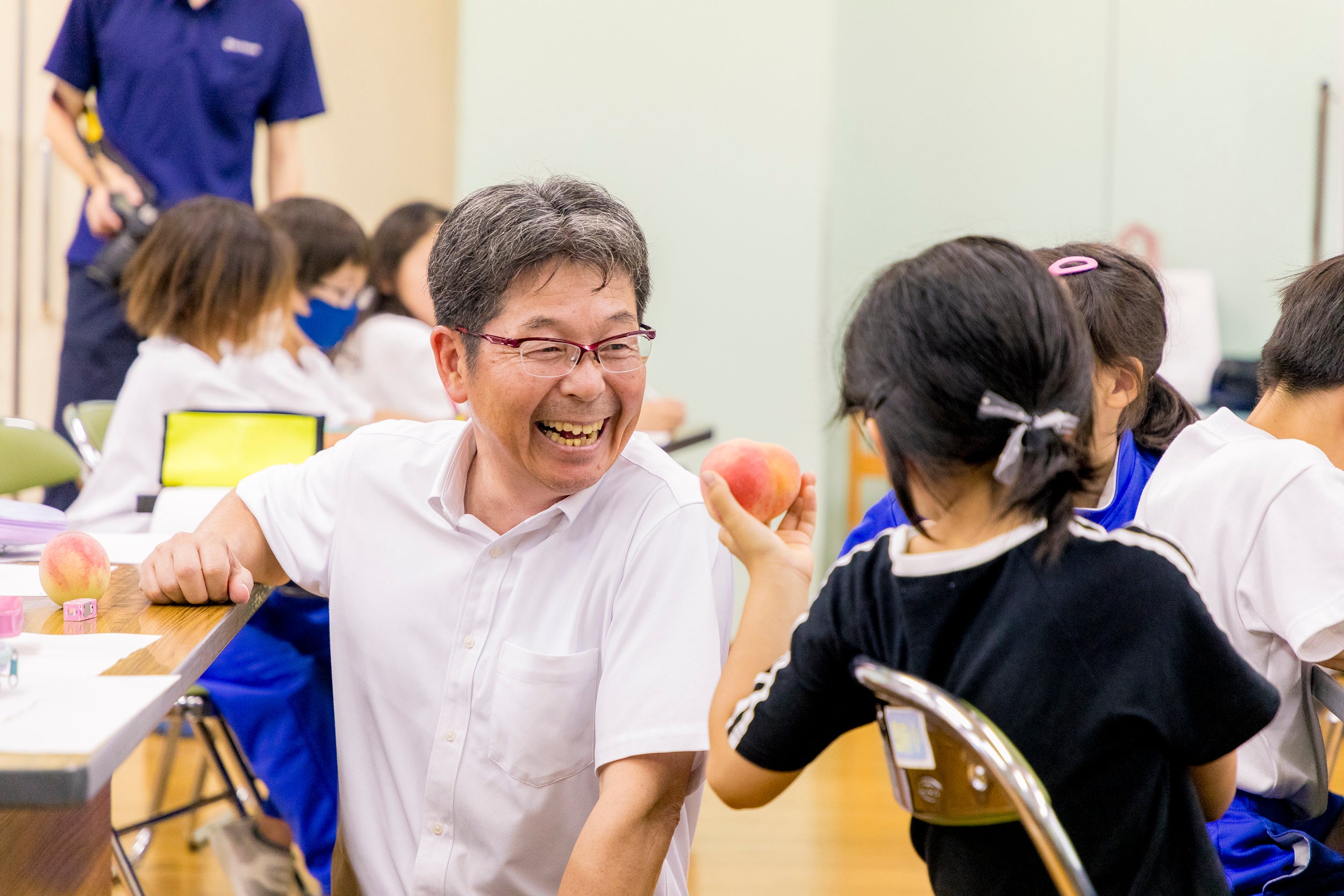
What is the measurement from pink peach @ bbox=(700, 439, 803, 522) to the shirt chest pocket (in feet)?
0.81

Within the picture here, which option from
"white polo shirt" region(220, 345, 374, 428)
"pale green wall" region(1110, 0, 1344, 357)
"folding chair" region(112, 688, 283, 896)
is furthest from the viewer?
"pale green wall" region(1110, 0, 1344, 357)

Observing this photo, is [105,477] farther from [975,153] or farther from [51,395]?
[975,153]

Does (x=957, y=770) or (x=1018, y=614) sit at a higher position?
(x=1018, y=614)

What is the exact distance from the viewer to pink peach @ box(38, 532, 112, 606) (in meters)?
1.26

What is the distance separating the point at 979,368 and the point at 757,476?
0.30 m

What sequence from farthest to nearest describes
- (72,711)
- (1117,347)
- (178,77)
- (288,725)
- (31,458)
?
(178,77)
(31,458)
(288,725)
(1117,347)
(72,711)

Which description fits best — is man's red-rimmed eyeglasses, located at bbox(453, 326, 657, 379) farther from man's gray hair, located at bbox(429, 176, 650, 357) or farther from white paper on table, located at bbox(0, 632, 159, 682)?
white paper on table, located at bbox(0, 632, 159, 682)

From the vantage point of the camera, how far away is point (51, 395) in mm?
5262

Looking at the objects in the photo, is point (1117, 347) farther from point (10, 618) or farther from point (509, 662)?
point (10, 618)

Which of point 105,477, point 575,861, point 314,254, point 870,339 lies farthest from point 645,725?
point 314,254

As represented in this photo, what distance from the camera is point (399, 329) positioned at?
10.8ft

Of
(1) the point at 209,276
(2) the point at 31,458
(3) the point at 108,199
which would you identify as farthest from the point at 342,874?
(3) the point at 108,199

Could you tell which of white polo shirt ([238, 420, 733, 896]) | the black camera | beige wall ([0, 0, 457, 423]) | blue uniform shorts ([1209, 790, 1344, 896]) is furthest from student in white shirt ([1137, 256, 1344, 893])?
beige wall ([0, 0, 457, 423])

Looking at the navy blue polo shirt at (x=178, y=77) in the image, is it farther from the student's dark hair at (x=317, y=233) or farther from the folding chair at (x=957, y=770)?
the folding chair at (x=957, y=770)
